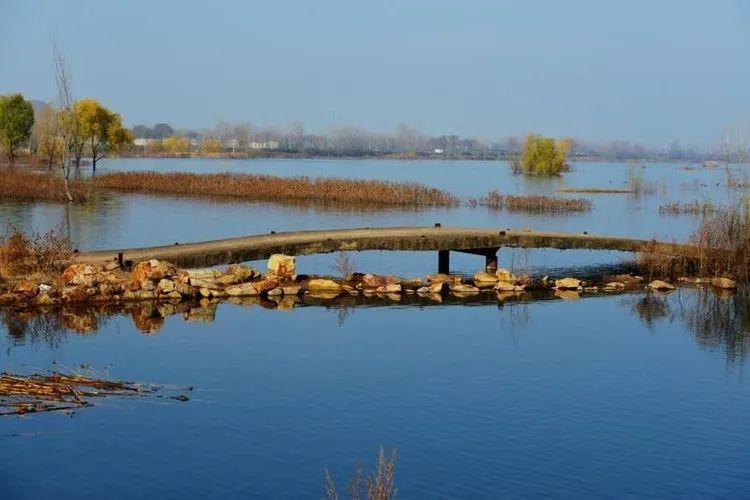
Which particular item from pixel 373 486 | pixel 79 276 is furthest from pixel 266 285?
pixel 373 486

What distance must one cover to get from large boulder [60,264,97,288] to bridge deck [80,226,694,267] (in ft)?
3.06

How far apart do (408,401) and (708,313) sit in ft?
38.5

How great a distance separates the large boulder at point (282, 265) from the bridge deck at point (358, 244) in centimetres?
33

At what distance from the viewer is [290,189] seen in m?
57.8

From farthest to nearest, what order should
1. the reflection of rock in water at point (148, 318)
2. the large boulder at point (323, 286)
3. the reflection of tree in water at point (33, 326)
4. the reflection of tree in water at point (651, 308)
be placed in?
1. the large boulder at point (323, 286)
2. the reflection of tree in water at point (651, 308)
3. the reflection of rock in water at point (148, 318)
4. the reflection of tree in water at point (33, 326)

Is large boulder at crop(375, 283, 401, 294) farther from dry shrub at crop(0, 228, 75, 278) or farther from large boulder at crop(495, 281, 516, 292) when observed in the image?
dry shrub at crop(0, 228, 75, 278)

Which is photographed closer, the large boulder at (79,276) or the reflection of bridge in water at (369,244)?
the large boulder at (79,276)

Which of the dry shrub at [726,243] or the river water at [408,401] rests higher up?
the dry shrub at [726,243]

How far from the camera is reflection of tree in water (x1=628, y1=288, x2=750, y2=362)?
21.8m

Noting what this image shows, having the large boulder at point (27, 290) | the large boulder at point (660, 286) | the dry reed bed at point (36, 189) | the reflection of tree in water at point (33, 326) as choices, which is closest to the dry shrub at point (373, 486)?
the reflection of tree in water at point (33, 326)

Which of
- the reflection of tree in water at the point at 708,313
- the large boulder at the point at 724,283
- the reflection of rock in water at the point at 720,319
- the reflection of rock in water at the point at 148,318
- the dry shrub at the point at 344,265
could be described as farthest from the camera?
the large boulder at the point at 724,283

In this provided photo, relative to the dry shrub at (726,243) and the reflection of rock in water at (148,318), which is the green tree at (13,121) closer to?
the reflection of rock in water at (148,318)

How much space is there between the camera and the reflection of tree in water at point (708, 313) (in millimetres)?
21763

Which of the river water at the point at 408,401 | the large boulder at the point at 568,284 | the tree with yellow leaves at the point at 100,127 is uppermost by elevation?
the tree with yellow leaves at the point at 100,127
